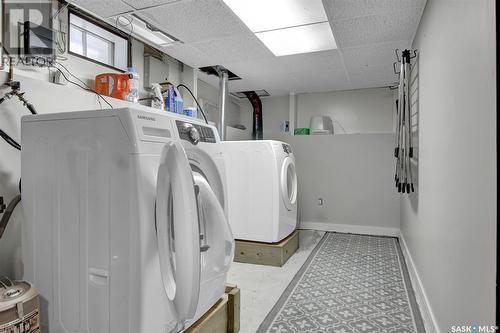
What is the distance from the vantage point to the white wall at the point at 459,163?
39.2 inches

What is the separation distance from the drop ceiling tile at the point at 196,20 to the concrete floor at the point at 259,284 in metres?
2.21

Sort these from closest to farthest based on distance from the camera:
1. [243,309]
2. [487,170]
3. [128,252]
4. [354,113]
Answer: [487,170] → [128,252] → [243,309] → [354,113]

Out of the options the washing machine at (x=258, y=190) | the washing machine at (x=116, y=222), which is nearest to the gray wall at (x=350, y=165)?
the washing machine at (x=258, y=190)

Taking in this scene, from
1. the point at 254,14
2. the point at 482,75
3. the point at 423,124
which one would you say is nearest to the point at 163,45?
the point at 254,14

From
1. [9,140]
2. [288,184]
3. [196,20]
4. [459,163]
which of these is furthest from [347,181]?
[9,140]

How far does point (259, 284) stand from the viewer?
2.60 m

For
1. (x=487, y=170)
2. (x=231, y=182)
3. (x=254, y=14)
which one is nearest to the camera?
(x=487, y=170)

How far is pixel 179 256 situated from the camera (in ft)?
3.41

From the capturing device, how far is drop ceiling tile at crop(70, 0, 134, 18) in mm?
2199

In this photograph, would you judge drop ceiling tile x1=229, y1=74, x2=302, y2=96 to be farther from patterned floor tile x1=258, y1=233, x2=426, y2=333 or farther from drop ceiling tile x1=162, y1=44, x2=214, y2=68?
patterned floor tile x1=258, y1=233, x2=426, y2=333

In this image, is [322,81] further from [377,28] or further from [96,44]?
[96,44]

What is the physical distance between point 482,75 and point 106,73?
96.5 inches

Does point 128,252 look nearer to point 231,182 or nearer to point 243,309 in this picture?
point 243,309

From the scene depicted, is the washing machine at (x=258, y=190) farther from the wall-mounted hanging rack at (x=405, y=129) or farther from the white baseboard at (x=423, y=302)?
the white baseboard at (x=423, y=302)
